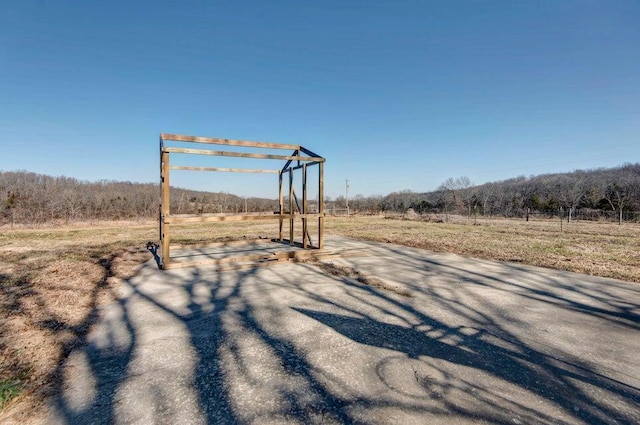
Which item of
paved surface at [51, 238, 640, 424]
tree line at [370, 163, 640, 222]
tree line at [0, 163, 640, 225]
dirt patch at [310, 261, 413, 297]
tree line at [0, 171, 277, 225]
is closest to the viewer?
paved surface at [51, 238, 640, 424]

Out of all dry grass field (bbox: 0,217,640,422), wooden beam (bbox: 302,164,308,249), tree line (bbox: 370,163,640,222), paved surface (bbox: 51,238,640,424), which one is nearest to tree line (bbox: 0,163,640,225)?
tree line (bbox: 370,163,640,222)

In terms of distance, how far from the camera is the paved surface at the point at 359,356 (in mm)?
1955

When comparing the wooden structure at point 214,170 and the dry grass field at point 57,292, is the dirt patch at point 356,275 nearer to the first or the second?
the wooden structure at point 214,170

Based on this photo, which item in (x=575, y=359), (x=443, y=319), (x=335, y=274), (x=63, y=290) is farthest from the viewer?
(x=335, y=274)

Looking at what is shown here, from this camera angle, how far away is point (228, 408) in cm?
196

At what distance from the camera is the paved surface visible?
1.96m

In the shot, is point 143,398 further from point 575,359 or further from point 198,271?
A: point 198,271

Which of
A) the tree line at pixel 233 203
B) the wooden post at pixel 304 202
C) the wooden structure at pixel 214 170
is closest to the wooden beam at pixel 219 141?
the wooden structure at pixel 214 170

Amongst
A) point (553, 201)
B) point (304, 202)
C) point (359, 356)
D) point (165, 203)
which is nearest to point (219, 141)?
point (165, 203)

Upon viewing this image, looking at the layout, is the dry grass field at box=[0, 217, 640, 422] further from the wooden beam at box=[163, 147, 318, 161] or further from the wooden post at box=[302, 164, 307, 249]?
the wooden post at box=[302, 164, 307, 249]

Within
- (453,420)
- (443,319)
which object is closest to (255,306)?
(443,319)

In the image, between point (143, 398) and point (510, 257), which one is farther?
point (510, 257)

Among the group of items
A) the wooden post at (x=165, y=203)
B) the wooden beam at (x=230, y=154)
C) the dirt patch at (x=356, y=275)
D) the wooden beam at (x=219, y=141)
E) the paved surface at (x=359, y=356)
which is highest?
the wooden beam at (x=219, y=141)

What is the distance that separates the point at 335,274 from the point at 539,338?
3.28m
